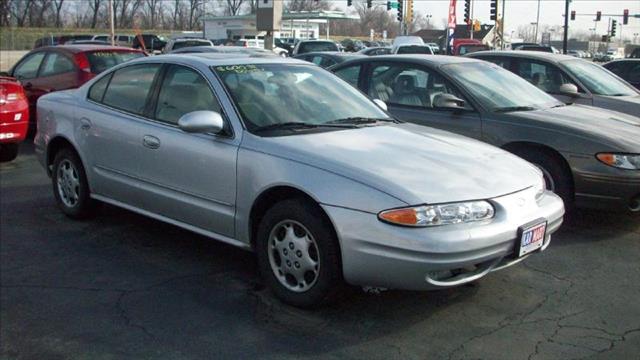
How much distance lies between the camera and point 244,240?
4371 mm

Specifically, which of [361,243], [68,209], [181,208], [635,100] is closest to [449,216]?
[361,243]

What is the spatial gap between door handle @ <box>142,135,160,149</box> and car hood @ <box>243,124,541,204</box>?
3.01 ft

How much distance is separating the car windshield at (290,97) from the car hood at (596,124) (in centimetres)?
186

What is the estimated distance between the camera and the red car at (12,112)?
826cm

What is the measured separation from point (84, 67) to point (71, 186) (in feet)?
15.2

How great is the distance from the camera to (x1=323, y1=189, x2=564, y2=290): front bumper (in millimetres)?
3564

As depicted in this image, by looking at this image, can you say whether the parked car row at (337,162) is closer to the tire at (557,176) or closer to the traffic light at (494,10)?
the tire at (557,176)

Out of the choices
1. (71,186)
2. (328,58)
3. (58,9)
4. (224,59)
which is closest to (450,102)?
(224,59)

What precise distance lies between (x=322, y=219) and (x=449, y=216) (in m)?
0.72

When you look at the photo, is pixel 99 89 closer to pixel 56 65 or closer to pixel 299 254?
pixel 299 254

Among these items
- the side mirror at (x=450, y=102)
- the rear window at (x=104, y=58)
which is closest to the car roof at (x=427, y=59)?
the side mirror at (x=450, y=102)

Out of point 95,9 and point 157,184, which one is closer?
point 157,184

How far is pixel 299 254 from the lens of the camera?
13.2 ft

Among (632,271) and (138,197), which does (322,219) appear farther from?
(632,271)
